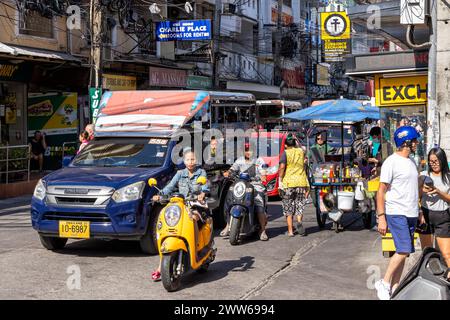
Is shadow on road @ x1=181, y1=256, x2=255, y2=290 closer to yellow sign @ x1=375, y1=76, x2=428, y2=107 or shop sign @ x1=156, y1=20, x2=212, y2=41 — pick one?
yellow sign @ x1=375, y1=76, x2=428, y2=107

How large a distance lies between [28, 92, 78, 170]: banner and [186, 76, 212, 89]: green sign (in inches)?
327

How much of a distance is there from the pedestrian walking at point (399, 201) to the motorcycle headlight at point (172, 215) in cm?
231

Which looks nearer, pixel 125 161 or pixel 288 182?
pixel 125 161

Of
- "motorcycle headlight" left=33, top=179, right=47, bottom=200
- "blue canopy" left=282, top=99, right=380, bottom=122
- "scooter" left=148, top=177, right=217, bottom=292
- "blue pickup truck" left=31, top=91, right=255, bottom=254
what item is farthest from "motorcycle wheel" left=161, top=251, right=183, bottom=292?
"blue canopy" left=282, top=99, right=380, bottom=122

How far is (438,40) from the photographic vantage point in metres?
10.1

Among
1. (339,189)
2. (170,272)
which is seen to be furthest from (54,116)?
(170,272)

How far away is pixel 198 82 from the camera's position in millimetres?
32406

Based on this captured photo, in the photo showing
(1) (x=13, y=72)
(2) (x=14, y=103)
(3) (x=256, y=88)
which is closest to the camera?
(1) (x=13, y=72)

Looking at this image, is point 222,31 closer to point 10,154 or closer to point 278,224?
point 10,154

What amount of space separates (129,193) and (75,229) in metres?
0.92

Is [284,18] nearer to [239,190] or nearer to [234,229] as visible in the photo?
[239,190]

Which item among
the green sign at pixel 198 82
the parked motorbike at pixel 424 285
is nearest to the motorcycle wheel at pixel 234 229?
the parked motorbike at pixel 424 285

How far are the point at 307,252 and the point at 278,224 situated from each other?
3.04m
